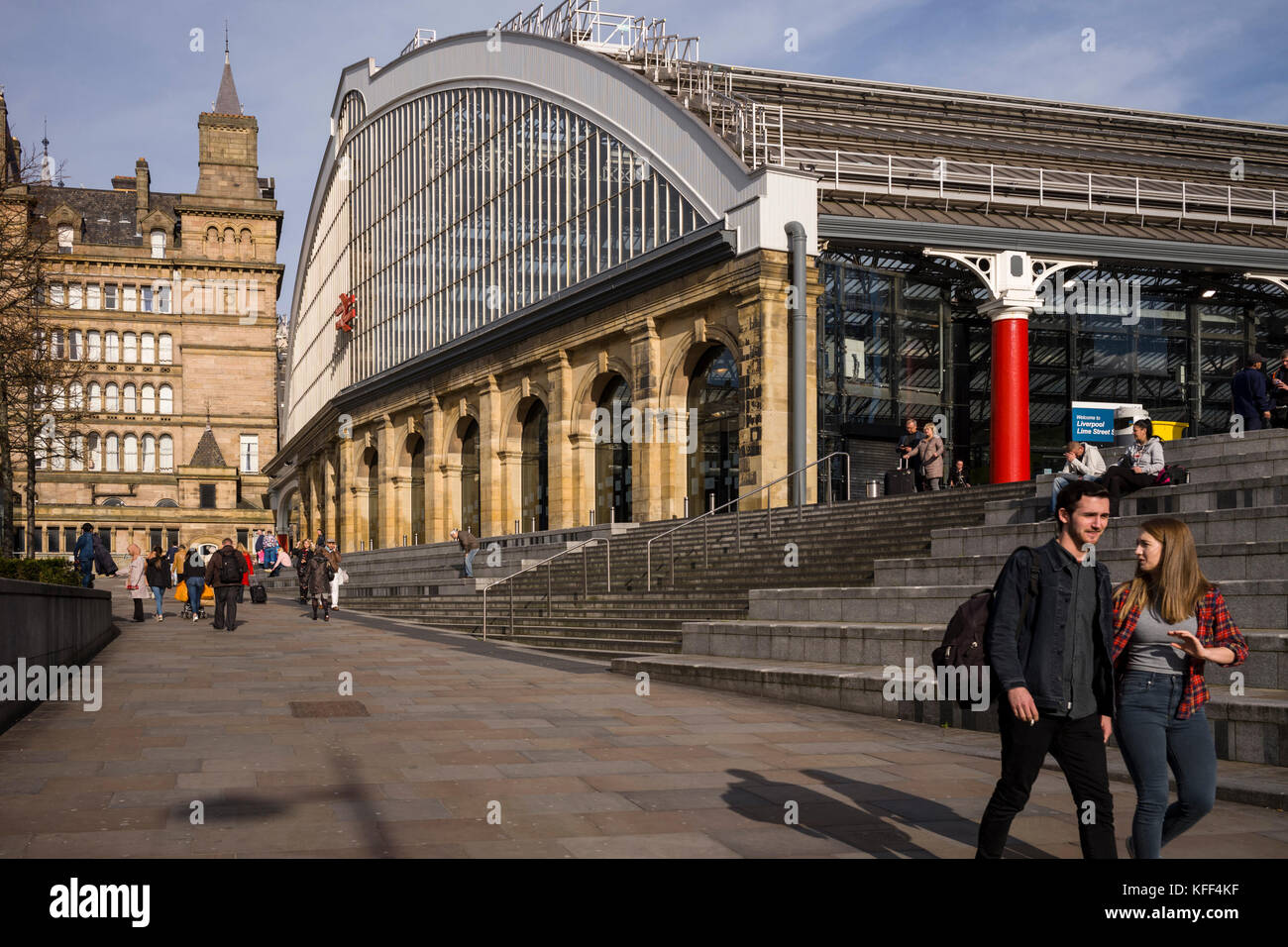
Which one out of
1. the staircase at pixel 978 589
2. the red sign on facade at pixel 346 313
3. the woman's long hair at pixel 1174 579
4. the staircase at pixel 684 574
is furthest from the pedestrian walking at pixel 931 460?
the red sign on facade at pixel 346 313

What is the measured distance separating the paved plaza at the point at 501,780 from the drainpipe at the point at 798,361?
15608 millimetres

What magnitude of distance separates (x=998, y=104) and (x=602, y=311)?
59.3 ft

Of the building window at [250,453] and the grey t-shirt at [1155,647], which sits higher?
the building window at [250,453]

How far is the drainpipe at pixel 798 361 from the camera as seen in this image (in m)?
29.9

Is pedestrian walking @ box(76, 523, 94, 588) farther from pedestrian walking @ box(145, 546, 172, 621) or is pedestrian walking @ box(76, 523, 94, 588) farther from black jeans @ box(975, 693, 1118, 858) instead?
black jeans @ box(975, 693, 1118, 858)

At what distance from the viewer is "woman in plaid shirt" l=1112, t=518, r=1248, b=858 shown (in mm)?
5434

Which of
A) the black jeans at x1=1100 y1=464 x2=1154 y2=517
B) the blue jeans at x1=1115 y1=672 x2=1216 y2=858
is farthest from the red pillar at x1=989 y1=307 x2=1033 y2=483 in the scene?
the blue jeans at x1=1115 y1=672 x2=1216 y2=858

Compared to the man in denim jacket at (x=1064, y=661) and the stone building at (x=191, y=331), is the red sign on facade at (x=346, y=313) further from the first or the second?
the man in denim jacket at (x=1064, y=661)

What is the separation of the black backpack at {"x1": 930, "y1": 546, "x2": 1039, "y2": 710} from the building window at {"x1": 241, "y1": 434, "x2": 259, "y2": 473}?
98.8 meters

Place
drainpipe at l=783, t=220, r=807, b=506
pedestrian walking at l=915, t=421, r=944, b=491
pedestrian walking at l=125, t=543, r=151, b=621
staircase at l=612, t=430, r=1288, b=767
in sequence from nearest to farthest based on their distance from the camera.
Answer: staircase at l=612, t=430, r=1288, b=767 → pedestrian walking at l=915, t=421, r=944, b=491 → pedestrian walking at l=125, t=543, r=151, b=621 → drainpipe at l=783, t=220, r=807, b=506

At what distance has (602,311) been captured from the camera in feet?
124

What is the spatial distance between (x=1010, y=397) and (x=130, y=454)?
82.9m

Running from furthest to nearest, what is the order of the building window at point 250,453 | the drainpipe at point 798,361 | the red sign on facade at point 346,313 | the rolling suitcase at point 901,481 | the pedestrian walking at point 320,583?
1. the building window at point 250,453
2. the red sign on facade at point 346,313
3. the drainpipe at point 798,361
4. the pedestrian walking at point 320,583
5. the rolling suitcase at point 901,481
